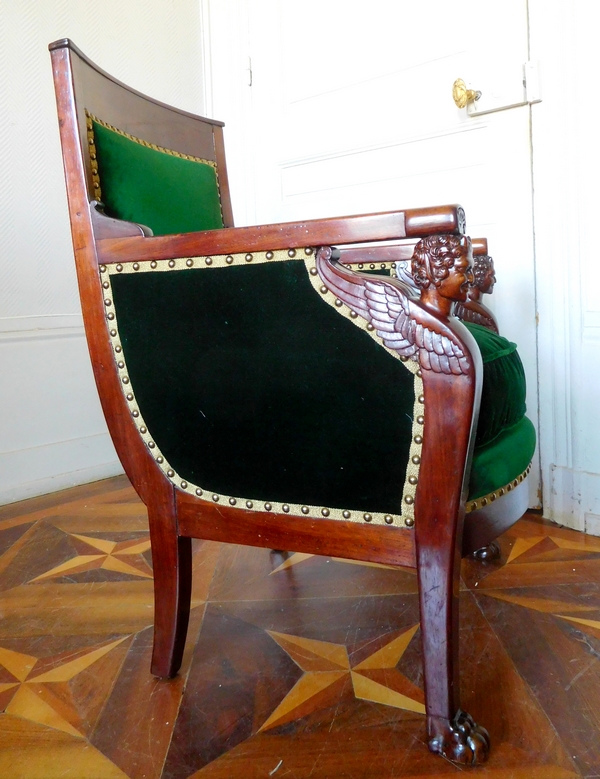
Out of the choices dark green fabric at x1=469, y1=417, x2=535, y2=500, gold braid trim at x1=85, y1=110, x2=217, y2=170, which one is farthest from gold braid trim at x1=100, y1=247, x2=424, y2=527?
gold braid trim at x1=85, y1=110, x2=217, y2=170

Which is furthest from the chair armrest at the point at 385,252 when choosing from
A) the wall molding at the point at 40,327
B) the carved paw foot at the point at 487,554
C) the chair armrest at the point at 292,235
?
the wall molding at the point at 40,327

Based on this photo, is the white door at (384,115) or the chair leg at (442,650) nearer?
the chair leg at (442,650)

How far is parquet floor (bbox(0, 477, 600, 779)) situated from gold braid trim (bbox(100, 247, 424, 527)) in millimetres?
308

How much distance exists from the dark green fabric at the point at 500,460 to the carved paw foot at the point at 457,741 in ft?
0.91

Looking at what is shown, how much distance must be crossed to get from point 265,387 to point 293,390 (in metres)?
0.04

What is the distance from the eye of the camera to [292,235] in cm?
70

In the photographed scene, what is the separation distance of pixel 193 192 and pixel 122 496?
111cm

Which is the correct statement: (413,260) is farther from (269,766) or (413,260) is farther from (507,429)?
(269,766)

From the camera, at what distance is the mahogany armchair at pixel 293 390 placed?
67 cm

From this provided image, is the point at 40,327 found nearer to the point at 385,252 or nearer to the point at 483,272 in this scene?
the point at 385,252

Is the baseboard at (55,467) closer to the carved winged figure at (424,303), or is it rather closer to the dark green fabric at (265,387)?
the dark green fabric at (265,387)

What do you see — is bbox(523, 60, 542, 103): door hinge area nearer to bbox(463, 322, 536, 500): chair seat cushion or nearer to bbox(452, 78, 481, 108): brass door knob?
bbox(452, 78, 481, 108): brass door knob

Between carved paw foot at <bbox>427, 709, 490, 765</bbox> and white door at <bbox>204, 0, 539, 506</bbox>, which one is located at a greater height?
white door at <bbox>204, 0, 539, 506</bbox>

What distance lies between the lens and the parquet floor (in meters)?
0.77
